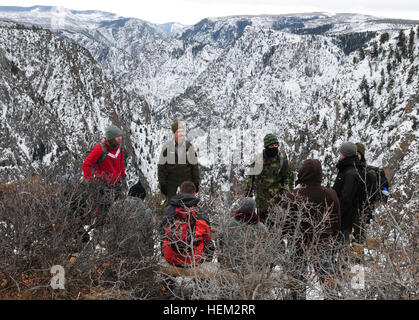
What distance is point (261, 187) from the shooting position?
15.8 ft

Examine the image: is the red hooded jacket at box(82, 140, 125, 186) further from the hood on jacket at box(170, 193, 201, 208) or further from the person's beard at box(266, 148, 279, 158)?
the person's beard at box(266, 148, 279, 158)

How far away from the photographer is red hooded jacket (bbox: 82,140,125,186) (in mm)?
4336

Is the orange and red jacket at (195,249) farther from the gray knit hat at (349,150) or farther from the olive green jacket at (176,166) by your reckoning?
the gray knit hat at (349,150)

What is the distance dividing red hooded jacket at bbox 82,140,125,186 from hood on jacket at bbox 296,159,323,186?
246 centimetres

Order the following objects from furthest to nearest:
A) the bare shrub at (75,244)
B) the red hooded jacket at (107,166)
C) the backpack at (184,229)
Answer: the red hooded jacket at (107,166)
the backpack at (184,229)
the bare shrub at (75,244)

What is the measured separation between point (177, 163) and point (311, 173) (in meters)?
2.32

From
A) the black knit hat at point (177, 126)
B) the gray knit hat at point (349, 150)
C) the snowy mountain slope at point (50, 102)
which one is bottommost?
the snowy mountain slope at point (50, 102)

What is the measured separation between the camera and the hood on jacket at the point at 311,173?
3.60 metres

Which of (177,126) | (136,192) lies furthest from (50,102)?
(136,192)

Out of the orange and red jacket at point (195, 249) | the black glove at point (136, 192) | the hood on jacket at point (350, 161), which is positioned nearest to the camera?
the orange and red jacket at point (195, 249)

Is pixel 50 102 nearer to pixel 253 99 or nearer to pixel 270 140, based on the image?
pixel 270 140

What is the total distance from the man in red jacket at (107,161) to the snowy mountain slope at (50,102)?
4464 cm

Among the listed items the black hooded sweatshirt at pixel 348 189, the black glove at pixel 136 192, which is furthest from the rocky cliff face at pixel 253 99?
the black hooded sweatshirt at pixel 348 189
